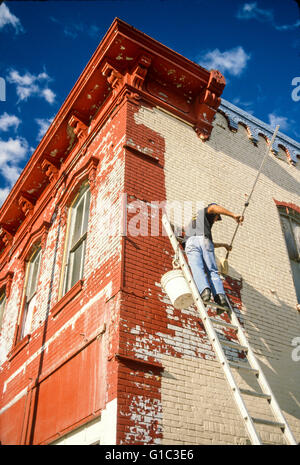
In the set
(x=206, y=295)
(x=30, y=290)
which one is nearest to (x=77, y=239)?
(x=30, y=290)

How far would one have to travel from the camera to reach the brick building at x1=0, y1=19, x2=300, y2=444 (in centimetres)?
566

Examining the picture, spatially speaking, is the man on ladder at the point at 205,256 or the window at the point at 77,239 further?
the window at the point at 77,239

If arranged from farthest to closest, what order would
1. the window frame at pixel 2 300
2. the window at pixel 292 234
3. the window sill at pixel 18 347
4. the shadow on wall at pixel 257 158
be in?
the window frame at pixel 2 300 < the shadow on wall at pixel 257 158 < the window at pixel 292 234 < the window sill at pixel 18 347

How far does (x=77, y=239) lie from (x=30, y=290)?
2498 millimetres

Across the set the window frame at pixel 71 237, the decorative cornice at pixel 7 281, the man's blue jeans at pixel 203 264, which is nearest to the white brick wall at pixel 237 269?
the man's blue jeans at pixel 203 264

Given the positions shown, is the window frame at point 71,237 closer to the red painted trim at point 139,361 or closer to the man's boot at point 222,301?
the red painted trim at point 139,361

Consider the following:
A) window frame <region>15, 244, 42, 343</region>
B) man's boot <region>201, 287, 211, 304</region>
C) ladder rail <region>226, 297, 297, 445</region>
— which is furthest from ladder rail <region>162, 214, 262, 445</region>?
window frame <region>15, 244, 42, 343</region>

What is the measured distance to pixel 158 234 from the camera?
7.00m

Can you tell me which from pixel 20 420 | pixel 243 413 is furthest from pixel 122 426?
pixel 20 420

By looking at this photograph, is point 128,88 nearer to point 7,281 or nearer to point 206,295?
point 206,295

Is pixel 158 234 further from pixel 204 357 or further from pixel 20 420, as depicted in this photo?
pixel 20 420

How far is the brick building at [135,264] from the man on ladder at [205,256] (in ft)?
2.38

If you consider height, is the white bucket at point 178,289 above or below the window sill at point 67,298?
below

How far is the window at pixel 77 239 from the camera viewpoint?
8188 millimetres
